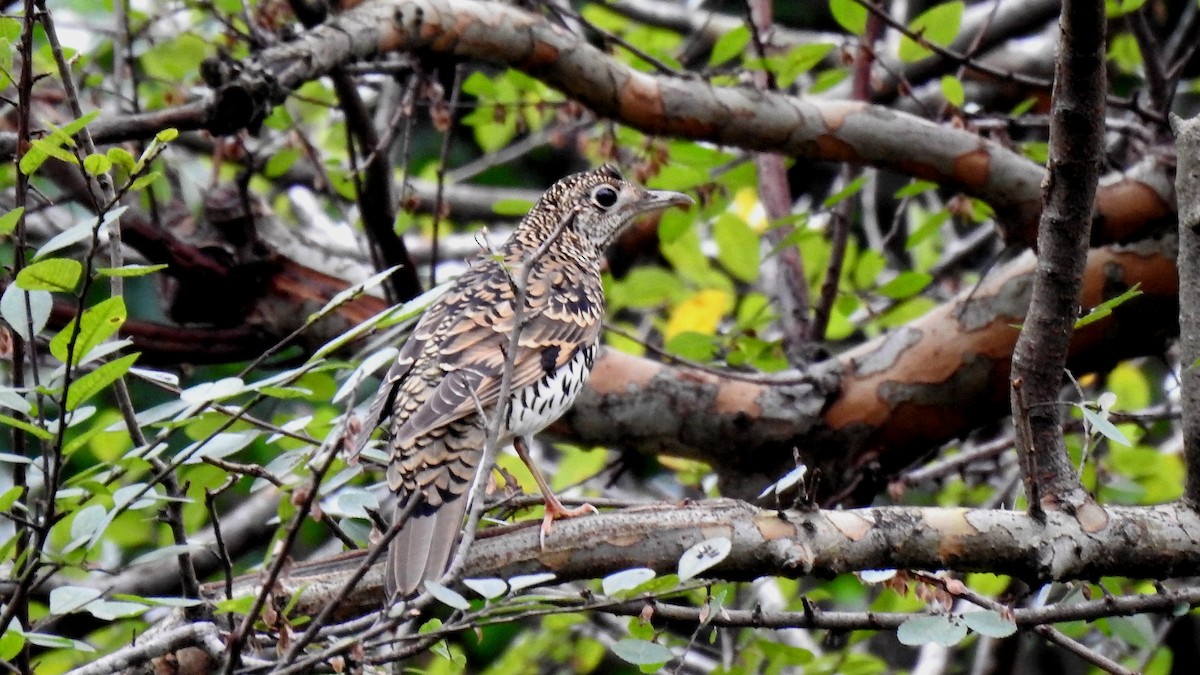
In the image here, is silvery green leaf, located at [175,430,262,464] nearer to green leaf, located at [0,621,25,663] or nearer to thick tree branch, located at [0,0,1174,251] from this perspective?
green leaf, located at [0,621,25,663]

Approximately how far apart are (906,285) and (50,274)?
11.5 ft

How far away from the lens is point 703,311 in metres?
6.24

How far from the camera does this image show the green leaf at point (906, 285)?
16.9 feet

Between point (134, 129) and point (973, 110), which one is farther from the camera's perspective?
point (973, 110)

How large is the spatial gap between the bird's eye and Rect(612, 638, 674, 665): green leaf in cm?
275

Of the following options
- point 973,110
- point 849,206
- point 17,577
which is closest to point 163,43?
point 849,206

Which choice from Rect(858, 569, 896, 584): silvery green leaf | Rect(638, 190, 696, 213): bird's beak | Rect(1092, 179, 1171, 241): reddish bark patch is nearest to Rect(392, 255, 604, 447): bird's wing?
Rect(638, 190, 696, 213): bird's beak

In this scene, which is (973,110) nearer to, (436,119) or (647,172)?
(647,172)

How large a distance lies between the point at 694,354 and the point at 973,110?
1.34 metres

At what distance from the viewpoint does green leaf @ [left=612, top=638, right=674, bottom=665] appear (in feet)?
8.97

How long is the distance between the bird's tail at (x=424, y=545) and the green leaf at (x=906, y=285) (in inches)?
88.4

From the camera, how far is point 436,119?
4.89m

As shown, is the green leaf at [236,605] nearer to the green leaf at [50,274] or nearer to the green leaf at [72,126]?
the green leaf at [50,274]

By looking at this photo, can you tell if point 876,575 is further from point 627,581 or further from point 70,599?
point 70,599
